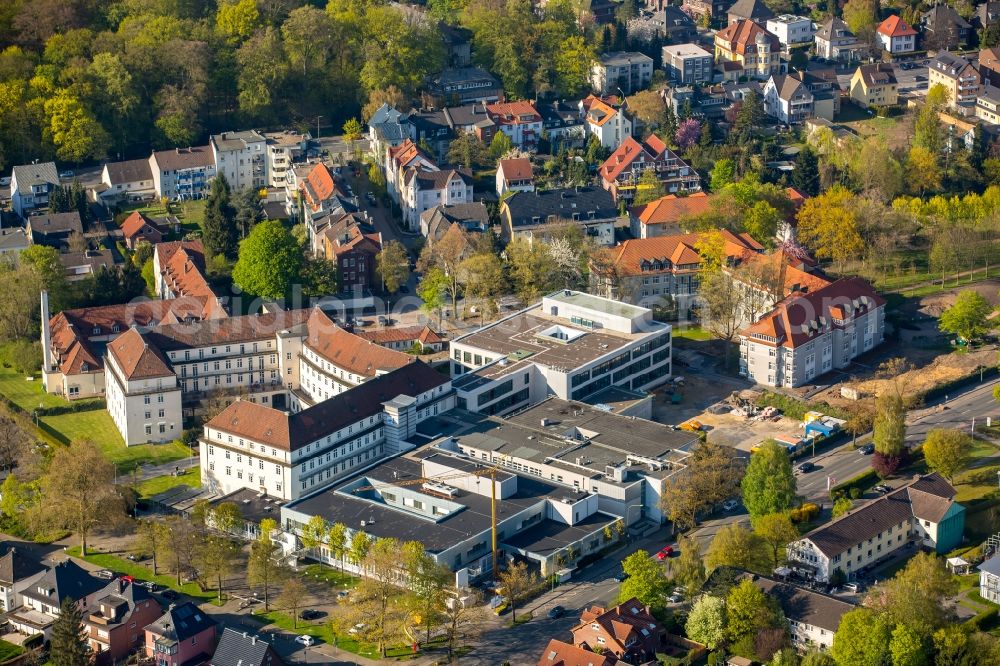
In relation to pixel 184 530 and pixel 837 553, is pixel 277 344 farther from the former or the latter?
pixel 837 553

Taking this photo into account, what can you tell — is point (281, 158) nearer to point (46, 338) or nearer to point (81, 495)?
point (46, 338)

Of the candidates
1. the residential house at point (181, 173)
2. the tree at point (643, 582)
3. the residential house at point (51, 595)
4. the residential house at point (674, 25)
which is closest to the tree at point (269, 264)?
the residential house at point (181, 173)

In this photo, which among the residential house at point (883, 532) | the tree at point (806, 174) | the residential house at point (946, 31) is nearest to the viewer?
the residential house at point (883, 532)

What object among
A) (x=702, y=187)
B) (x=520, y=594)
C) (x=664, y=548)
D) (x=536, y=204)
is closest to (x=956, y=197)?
(x=702, y=187)

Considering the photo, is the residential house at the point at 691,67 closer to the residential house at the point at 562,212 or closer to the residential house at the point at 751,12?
the residential house at the point at 751,12

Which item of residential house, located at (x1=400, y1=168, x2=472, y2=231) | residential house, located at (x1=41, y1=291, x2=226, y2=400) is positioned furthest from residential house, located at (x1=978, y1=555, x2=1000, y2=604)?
residential house, located at (x1=400, y1=168, x2=472, y2=231)

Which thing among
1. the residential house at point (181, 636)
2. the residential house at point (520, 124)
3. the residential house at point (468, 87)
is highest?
the residential house at point (468, 87)
